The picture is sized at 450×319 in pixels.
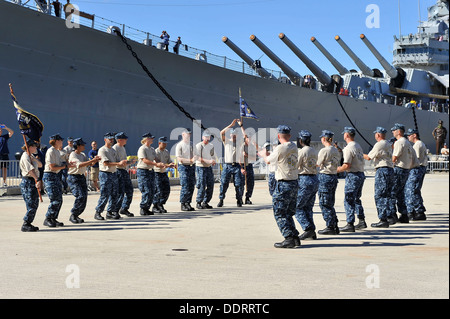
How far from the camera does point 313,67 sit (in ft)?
109

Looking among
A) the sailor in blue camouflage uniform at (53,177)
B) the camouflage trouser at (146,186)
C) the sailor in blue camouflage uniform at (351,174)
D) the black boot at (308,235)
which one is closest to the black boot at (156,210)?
the camouflage trouser at (146,186)

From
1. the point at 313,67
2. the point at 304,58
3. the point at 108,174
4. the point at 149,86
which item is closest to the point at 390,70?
the point at 313,67

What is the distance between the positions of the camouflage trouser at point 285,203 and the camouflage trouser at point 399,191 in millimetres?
3112

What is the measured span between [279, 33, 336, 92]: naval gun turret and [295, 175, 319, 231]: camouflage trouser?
1028 inches

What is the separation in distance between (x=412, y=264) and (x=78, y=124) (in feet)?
54.3

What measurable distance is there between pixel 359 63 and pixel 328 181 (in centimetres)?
3108

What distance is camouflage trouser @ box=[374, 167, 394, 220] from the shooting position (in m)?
9.16

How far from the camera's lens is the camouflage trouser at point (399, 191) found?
9.42m

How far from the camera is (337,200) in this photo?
1438cm

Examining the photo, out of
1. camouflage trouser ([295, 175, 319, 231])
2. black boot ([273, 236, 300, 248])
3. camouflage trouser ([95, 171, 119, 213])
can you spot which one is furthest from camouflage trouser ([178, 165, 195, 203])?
black boot ([273, 236, 300, 248])

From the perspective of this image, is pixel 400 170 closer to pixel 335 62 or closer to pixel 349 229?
pixel 349 229

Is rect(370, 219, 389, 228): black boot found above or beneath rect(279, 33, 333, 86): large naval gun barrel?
beneath

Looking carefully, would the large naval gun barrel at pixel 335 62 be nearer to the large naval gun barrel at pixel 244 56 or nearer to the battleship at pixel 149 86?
the battleship at pixel 149 86

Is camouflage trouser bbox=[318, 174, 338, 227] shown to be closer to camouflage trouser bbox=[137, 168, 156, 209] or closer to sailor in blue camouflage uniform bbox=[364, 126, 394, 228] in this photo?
sailor in blue camouflage uniform bbox=[364, 126, 394, 228]
